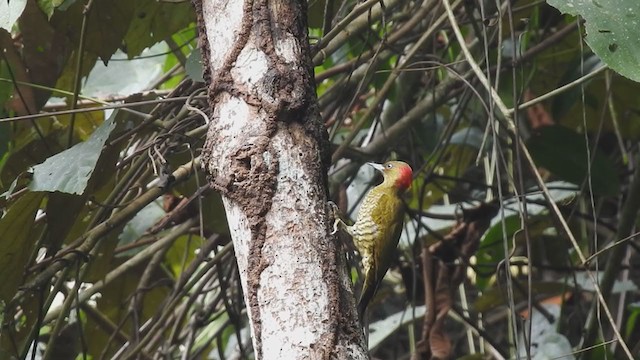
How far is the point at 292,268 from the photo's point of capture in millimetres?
1729

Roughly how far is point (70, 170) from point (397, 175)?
1388 millimetres

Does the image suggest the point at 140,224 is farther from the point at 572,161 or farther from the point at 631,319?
the point at 631,319

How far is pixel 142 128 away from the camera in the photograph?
2760 millimetres

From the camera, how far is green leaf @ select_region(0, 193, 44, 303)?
2.62 meters

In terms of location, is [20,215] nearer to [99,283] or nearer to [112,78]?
[99,283]

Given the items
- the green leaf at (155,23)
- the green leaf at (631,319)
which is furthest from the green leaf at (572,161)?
the green leaf at (155,23)

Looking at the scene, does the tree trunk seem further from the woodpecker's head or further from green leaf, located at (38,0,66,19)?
the woodpecker's head

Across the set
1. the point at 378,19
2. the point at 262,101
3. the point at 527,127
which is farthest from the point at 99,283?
the point at 527,127

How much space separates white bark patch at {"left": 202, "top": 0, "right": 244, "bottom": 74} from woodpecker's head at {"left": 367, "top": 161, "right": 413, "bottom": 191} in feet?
4.74

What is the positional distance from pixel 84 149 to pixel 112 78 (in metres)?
1.83

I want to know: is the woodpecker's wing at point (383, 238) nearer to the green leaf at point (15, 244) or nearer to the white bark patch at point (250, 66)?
the green leaf at point (15, 244)

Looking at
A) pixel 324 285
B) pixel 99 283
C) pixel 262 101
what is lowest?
pixel 99 283

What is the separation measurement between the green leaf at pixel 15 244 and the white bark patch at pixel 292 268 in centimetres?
106

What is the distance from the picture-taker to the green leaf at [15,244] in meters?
2.62
